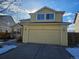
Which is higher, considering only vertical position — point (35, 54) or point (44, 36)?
point (44, 36)

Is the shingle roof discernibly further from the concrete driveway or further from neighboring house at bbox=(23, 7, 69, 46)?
the concrete driveway

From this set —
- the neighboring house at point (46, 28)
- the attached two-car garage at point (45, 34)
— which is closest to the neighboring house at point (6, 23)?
the neighboring house at point (46, 28)

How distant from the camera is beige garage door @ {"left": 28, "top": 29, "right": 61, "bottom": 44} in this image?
28.3 m

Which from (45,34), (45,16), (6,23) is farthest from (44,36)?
(6,23)

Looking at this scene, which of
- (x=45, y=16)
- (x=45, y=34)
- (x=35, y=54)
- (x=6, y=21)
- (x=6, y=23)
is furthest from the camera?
(x=6, y=23)

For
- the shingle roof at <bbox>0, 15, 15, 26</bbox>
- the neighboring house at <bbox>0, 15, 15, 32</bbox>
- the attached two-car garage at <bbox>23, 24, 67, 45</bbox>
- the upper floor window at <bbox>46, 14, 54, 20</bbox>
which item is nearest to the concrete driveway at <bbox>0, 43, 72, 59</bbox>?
the attached two-car garage at <bbox>23, 24, 67, 45</bbox>

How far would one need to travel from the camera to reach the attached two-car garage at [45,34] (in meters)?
28.2

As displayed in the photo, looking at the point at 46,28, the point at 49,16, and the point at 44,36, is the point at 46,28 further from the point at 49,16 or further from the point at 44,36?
the point at 49,16

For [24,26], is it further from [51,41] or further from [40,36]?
[51,41]

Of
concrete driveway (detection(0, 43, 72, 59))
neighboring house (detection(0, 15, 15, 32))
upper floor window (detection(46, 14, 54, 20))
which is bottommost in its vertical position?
concrete driveway (detection(0, 43, 72, 59))

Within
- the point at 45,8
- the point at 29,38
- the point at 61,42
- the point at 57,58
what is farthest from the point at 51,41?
the point at 57,58

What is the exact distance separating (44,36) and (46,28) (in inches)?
47.3

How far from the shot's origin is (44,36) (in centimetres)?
2867

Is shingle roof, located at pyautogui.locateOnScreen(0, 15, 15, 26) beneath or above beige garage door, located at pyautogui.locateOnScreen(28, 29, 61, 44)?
above
